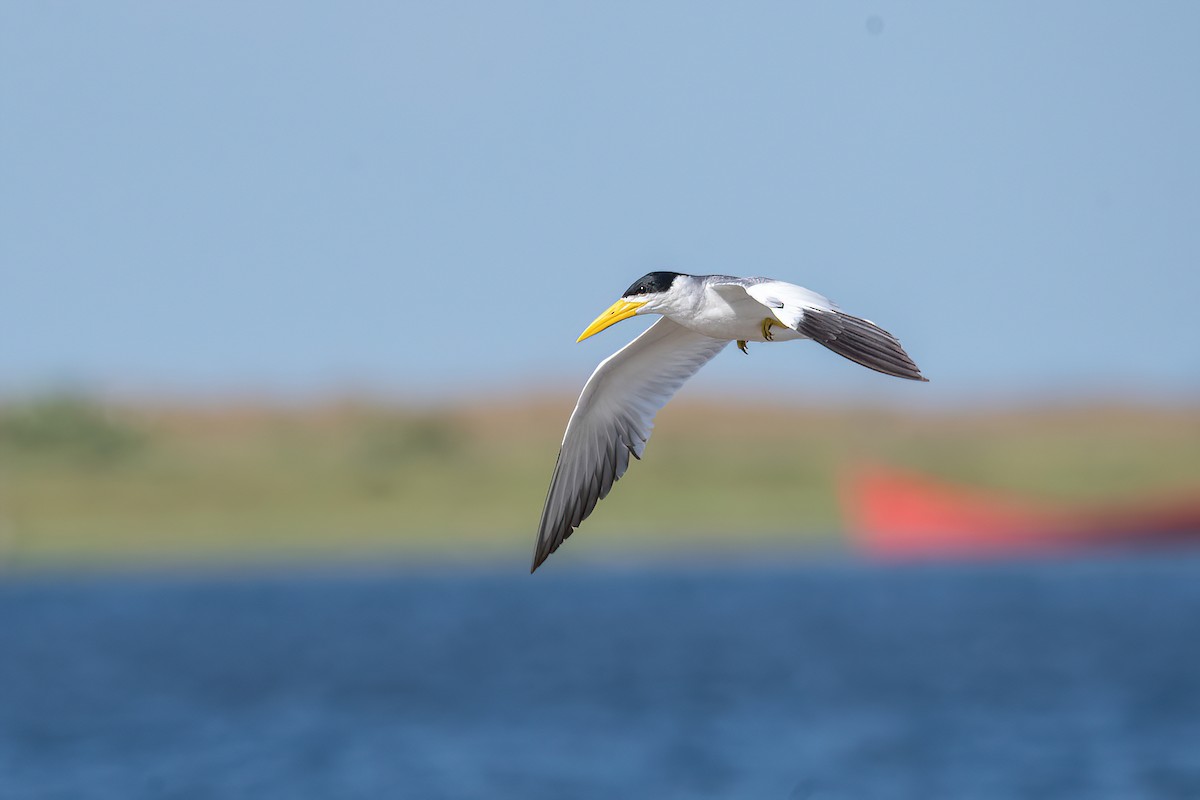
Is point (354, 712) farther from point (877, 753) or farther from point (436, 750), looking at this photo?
point (877, 753)

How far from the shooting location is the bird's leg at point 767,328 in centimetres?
971

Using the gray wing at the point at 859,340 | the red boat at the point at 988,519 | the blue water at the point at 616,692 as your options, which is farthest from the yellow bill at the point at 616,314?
the red boat at the point at 988,519

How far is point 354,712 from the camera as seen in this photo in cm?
3150

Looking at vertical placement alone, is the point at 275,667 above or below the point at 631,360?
below

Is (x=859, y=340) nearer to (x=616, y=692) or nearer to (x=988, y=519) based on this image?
(x=616, y=692)

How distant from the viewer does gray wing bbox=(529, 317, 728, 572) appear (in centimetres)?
1137

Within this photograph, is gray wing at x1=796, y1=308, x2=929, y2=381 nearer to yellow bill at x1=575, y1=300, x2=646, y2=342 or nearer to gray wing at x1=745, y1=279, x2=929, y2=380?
gray wing at x1=745, y1=279, x2=929, y2=380

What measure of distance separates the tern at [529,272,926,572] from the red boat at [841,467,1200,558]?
155 ft

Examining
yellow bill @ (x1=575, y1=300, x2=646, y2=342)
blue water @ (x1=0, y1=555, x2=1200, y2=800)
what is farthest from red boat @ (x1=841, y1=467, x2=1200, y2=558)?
yellow bill @ (x1=575, y1=300, x2=646, y2=342)

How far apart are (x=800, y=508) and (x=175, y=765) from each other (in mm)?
41041

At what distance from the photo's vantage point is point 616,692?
33781mm

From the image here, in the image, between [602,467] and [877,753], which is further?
[877,753]

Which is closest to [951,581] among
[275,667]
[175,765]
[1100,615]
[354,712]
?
[1100,615]

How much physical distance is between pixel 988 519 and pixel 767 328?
53.0 meters
